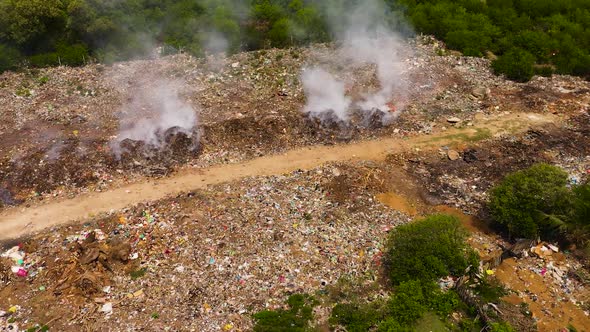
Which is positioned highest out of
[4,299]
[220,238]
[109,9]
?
[109,9]

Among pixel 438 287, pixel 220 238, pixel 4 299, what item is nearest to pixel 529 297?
pixel 438 287

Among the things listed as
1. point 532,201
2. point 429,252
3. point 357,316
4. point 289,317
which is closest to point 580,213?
point 532,201

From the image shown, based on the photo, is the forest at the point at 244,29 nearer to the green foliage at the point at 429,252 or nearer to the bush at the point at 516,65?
the bush at the point at 516,65

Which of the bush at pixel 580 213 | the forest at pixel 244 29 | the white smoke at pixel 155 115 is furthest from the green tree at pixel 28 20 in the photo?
the bush at pixel 580 213

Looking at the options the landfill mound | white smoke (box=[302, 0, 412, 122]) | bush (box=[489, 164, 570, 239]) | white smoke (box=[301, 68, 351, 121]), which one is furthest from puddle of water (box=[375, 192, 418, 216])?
white smoke (box=[302, 0, 412, 122])

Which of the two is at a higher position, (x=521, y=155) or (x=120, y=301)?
(x=521, y=155)

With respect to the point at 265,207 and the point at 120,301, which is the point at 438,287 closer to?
the point at 265,207

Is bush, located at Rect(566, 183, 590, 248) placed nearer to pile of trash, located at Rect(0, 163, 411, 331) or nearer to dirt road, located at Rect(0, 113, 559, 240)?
pile of trash, located at Rect(0, 163, 411, 331)
